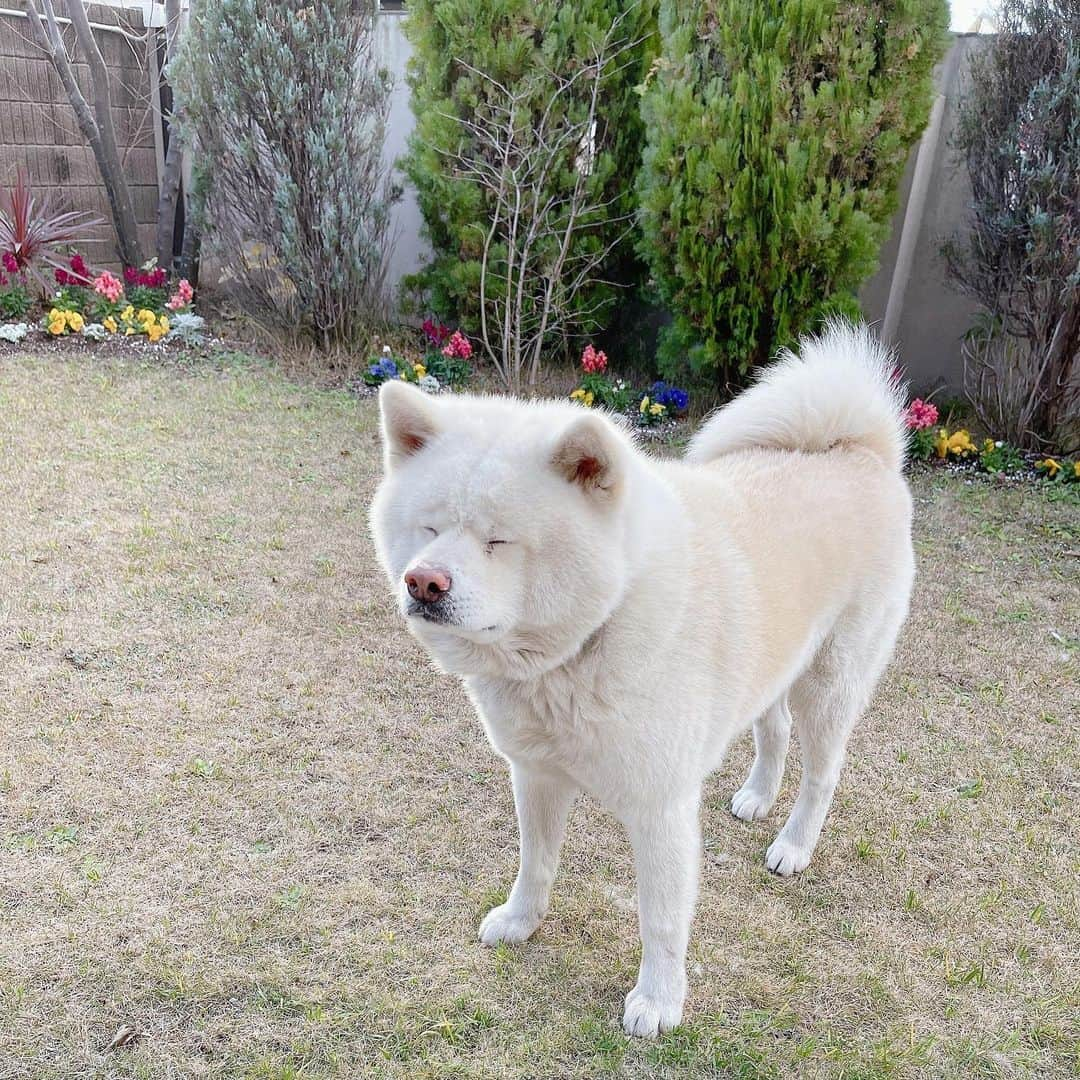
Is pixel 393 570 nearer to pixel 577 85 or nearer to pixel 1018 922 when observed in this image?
pixel 1018 922

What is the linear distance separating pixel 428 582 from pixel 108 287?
667cm

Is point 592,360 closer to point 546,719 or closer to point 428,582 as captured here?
point 546,719

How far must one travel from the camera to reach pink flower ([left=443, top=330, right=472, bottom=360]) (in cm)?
661

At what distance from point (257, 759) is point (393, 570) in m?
1.46

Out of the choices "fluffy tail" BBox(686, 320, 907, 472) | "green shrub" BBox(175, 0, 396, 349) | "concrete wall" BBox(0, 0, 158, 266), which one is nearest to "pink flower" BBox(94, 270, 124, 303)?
"green shrub" BBox(175, 0, 396, 349)

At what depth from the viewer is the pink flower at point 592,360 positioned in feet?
21.6

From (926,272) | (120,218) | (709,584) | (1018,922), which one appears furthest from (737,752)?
(120,218)

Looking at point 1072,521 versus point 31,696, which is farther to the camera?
point 1072,521

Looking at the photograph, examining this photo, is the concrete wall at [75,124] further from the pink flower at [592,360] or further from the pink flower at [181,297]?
the pink flower at [592,360]

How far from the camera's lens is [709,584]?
1.96 m

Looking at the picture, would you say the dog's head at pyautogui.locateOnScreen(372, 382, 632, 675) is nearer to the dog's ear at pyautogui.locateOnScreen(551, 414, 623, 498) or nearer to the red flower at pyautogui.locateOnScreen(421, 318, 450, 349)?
the dog's ear at pyautogui.locateOnScreen(551, 414, 623, 498)

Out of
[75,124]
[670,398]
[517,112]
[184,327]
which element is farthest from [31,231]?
[670,398]

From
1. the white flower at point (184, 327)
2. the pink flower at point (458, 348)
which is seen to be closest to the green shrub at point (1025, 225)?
the pink flower at point (458, 348)

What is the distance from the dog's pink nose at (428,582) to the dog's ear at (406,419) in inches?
13.6
